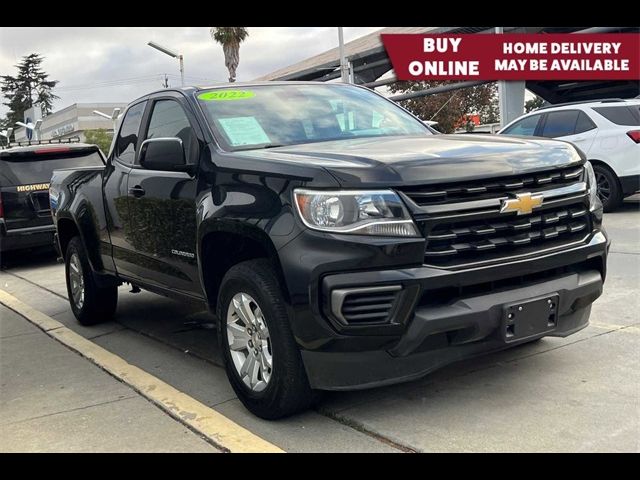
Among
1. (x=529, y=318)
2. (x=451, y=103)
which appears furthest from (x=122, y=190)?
(x=451, y=103)

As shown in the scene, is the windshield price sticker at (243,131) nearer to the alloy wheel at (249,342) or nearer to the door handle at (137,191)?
the door handle at (137,191)

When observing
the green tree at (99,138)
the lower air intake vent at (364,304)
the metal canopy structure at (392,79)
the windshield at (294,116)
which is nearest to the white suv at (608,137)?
the windshield at (294,116)

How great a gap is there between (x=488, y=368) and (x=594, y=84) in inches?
817

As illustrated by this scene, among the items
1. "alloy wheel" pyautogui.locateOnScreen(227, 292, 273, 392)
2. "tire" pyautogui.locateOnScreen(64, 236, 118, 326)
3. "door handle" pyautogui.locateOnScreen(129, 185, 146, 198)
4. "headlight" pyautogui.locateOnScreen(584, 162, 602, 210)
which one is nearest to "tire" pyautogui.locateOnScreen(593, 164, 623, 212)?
"headlight" pyautogui.locateOnScreen(584, 162, 602, 210)

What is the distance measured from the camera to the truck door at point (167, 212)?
4430 millimetres

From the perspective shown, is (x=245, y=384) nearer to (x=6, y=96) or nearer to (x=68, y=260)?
(x=68, y=260)

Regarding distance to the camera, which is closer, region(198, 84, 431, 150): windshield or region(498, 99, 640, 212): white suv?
region(198, 84, 431, 150): windshield

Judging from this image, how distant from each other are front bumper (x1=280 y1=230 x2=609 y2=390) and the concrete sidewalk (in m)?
0.77

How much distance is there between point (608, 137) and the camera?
10273 millimetres

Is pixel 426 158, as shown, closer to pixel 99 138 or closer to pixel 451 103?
pixel 451 103

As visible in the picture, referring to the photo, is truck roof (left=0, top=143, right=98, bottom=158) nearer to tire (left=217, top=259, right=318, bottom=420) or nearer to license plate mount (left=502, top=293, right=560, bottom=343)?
tire (left=217, top=259, right=318, bottom=420)

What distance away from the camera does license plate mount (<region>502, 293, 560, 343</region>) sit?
3.36 metres

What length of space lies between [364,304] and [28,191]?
8.32 meters
